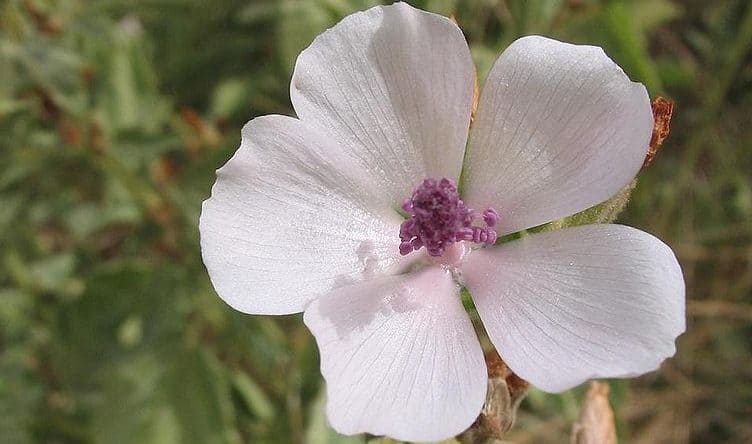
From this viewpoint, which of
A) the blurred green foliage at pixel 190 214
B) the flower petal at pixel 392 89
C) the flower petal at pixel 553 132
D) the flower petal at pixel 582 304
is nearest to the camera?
the flower petal at pixel 582 304

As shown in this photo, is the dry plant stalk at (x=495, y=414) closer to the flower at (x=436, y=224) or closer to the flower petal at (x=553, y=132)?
the flower at (x=436, y=224)

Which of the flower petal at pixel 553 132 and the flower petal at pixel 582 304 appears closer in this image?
the flower petal at pixel 582 304

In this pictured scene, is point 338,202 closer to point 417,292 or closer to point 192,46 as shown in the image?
point 417,292

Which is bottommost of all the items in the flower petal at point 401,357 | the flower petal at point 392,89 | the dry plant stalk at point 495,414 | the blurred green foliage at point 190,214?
the blurred green foliage at point 190,214

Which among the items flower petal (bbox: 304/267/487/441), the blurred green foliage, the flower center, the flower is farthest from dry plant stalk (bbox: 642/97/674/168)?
the blurred green foliage

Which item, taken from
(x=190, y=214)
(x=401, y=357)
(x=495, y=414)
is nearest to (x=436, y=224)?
(x=401, y=357)

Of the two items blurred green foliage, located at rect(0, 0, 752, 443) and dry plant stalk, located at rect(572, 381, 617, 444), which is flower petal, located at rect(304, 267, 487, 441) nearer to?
dry plant stalk, located at rect(572, 381, 617, 444)

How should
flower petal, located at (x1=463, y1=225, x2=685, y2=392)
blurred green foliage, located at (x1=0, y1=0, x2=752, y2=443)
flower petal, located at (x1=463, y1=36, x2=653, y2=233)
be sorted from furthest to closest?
blurred green foliage, located at (x1=0, y1=0, x2=752, y2=443) < flower petal, located at (x1=463, y1=36, x2=653, y2=233) < flower petal, located at (x1=463, y1=225, x2=685, y2=392)

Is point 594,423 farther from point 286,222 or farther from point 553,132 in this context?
point 286,222

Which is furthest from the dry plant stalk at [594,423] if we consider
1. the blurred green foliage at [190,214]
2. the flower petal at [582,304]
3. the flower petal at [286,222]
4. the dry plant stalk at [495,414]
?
the blurred green foliage at [190,214]
